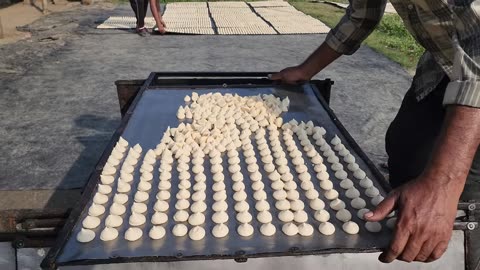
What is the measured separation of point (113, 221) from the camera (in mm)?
1394

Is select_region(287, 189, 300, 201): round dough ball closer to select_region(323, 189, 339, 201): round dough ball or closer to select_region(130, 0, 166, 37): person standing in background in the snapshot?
select_region(323, 189, 339, 201): round dough ball

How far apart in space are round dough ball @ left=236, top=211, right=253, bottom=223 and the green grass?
16.4 feet

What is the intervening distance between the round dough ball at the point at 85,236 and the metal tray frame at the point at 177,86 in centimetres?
4

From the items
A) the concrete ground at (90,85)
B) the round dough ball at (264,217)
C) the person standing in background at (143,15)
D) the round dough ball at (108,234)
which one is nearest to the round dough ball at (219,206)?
the round dough ball at (264,217)

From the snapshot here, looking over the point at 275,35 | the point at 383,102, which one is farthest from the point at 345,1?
the point at 383,102

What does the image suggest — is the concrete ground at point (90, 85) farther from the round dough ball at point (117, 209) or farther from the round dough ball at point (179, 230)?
the round dough ball at point (179, 230)

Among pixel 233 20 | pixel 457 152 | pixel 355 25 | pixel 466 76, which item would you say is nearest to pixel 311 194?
pixel 457 152

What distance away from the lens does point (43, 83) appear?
5.32m

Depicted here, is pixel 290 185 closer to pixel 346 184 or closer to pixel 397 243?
pixel 346 184

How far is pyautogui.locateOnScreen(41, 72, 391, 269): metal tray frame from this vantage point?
4.01 ft

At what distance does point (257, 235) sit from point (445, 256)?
62cm

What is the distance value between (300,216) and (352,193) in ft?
0.80

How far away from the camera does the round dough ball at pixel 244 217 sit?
142 centimetres

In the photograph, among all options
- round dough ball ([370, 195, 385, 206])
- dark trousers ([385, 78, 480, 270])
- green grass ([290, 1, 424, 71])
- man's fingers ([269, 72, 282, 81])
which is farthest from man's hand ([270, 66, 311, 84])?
green grass ([290, 1, 424, 71])
